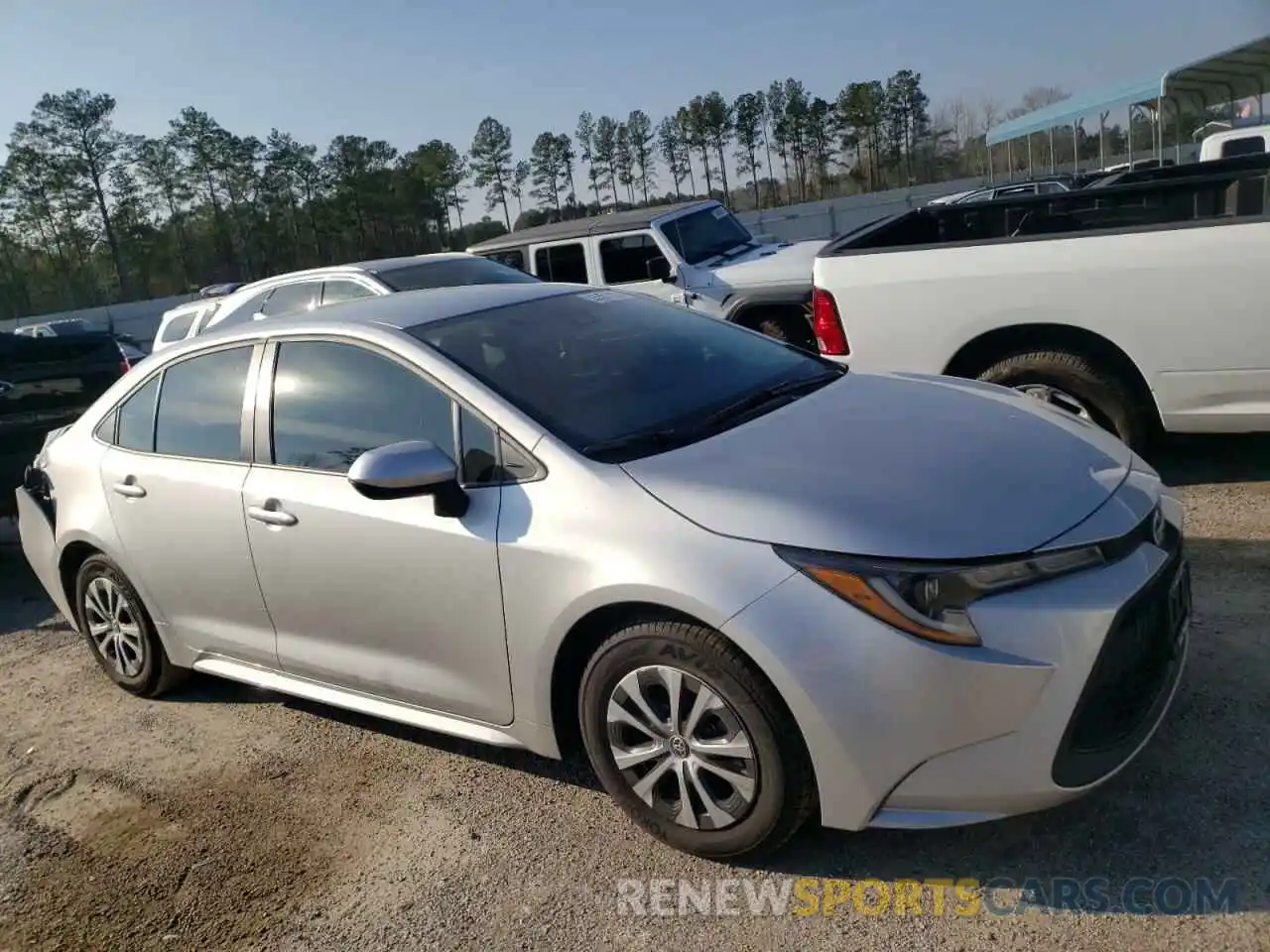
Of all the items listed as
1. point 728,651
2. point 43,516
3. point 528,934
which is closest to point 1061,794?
point 728,651

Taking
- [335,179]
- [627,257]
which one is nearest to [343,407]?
[627,257]

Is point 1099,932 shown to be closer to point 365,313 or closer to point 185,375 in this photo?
point 365,313

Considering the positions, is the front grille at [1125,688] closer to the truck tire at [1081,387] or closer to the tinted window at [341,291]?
the truck tire at [1081,387]

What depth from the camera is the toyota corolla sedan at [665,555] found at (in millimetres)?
2525

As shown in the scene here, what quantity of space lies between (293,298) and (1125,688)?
8.57 m

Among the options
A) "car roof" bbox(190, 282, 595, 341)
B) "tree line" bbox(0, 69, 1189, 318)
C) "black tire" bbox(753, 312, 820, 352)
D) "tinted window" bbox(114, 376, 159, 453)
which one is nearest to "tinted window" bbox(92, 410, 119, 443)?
"tinted window" bbox(114, 376, 159, 453)

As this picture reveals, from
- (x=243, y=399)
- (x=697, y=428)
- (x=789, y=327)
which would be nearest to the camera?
(x=697, y=428)

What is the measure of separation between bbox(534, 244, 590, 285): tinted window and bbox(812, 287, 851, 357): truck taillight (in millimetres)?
4838

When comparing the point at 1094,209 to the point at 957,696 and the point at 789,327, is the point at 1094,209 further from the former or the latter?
the point at 957,696

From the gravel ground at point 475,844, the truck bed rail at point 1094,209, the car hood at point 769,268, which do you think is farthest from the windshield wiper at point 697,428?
the car hood at point 769,268

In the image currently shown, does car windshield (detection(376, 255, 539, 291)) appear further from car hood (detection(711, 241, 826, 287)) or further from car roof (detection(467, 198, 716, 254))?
car hood (detection(711, 241, 826, 287))

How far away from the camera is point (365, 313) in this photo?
3.91 meters

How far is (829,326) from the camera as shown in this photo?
19.8ft

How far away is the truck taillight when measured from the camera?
5.99 meters
